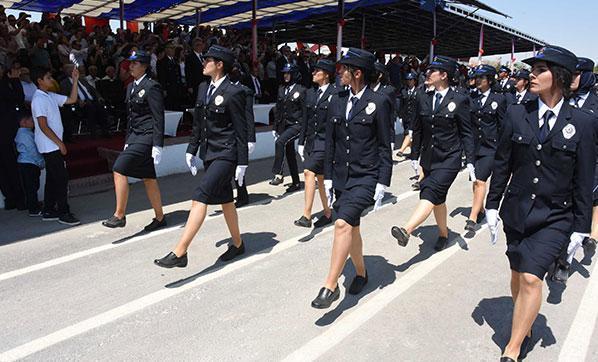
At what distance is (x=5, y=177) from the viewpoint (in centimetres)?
665

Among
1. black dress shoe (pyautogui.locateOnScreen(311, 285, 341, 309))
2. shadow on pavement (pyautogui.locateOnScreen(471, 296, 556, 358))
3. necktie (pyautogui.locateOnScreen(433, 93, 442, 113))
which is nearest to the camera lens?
shadow on pavement (pyautogui.locateOnScreen(471, 296, 556, 358))

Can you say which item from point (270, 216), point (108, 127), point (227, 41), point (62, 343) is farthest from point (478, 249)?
point (227, 41)

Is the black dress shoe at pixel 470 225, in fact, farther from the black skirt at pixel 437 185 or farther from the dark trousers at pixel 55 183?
the dark trousers at pixel 55 183

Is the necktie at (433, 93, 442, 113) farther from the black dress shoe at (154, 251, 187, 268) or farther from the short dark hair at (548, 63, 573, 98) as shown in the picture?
the black dress shoe at (154, 251, 187, 268)

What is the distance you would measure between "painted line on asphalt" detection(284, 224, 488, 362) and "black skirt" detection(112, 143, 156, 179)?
302 centimetres

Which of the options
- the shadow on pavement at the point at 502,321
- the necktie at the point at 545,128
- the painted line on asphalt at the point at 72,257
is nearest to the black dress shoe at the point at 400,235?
the shadow on pavement at the point at 502,321

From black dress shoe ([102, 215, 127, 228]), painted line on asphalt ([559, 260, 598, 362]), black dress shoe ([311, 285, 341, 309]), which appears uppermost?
black dress shoe ([311, 285, 341, 309])

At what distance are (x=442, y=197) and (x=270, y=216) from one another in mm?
2516

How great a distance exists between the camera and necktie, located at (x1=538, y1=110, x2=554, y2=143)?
10.0 ft

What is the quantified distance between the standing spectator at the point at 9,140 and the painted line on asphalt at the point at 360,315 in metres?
5.17

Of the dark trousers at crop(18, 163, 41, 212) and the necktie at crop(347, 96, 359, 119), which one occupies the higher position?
the necktie at crop(347, 96, 359, 119)

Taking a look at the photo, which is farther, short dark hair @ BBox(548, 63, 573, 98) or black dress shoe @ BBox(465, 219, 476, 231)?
black dress shoe @ BBox(465, 219, 476, 231)

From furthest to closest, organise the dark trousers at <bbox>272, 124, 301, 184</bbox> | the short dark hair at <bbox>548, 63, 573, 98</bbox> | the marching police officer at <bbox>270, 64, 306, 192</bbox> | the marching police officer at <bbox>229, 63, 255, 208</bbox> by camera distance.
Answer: the dark trousers at <bbox>272, 124, 301, 184</bbox> < the marching police officer at <bbox>270, 64, 306, 192</bbox> < the marching police officer at <bbox>229, 63, 255, 208</bbox> < the short dark hair at <bbox>548, 63, 573, 98</bbox>

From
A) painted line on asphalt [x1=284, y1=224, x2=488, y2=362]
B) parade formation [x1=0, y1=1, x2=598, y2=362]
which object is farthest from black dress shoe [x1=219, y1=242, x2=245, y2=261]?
painted line on asphalt [x1=284, y1=224, x2=488, y2=362]
